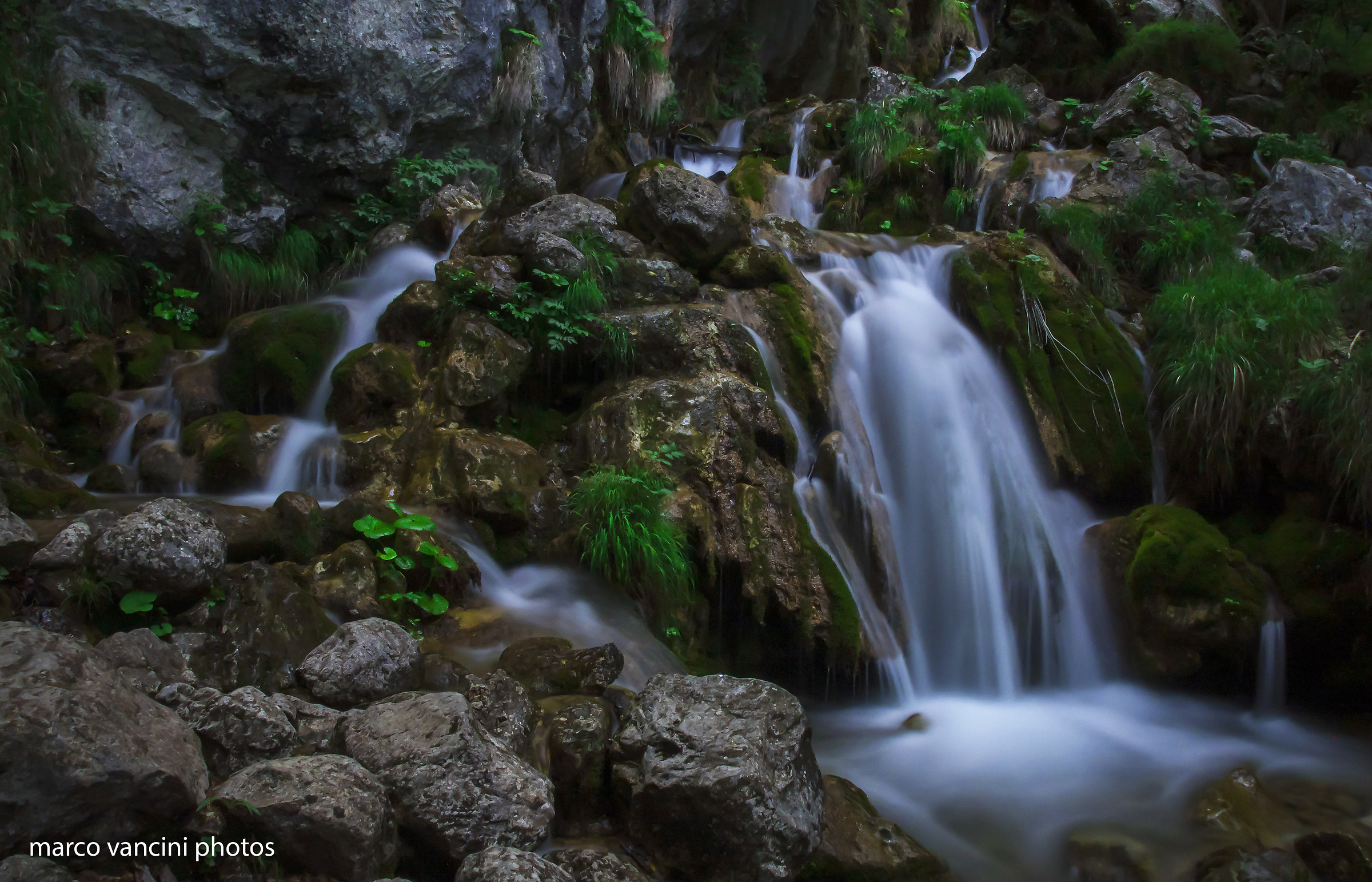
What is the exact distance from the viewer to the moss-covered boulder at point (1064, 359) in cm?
620

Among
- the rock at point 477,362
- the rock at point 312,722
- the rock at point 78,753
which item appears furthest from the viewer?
the rock at point 477,362

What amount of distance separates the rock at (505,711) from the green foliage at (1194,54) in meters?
13.0

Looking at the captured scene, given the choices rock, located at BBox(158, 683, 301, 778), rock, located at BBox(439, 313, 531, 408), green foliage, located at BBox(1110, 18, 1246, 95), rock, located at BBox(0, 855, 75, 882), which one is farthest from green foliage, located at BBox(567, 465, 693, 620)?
green foliage, located at BBox(1110, 18, 1246, 95)

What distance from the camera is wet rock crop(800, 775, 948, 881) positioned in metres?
3.14

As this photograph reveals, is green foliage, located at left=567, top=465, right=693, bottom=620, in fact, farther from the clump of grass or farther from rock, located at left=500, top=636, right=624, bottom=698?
the clump of grass

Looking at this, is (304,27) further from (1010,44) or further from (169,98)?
(1010,44)

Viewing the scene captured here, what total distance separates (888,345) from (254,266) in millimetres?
5063

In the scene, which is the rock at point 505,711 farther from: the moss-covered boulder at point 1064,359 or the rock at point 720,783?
the moss-covered boulder at point 1064,359

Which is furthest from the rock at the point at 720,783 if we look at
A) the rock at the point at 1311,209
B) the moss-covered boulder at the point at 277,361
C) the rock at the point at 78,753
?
the rock at the point at 1311,209

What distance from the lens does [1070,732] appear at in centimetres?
477

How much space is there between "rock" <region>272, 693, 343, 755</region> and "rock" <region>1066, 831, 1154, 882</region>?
2.90m

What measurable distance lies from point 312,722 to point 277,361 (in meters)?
3.52

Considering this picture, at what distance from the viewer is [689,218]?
21.9 ft

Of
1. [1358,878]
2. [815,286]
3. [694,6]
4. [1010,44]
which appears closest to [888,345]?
[815,286]
